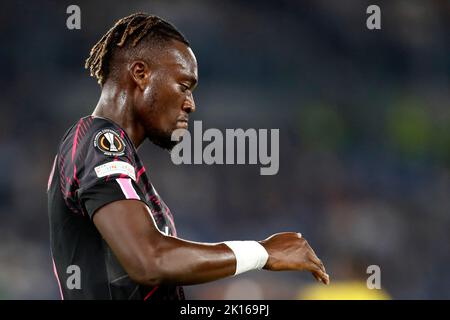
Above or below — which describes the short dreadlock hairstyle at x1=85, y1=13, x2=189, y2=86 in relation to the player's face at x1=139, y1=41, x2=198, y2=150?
above

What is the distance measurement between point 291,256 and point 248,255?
0.61 ft

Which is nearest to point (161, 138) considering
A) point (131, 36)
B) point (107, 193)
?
point (131, 36)

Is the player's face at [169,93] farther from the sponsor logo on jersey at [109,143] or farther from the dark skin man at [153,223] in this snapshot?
the sponsor logo on jersey at [109,143]

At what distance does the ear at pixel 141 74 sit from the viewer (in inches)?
107

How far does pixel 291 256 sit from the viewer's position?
242cm

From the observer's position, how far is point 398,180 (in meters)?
8.74

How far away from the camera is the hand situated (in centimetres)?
241

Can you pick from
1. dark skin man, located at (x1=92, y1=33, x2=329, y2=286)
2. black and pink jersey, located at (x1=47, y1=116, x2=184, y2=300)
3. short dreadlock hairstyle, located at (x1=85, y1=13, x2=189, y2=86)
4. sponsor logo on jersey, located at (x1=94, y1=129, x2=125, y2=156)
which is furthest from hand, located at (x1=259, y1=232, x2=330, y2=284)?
short dreadlock hairstyle, located at (x1=85, y1=13, x2=189, y2=86)

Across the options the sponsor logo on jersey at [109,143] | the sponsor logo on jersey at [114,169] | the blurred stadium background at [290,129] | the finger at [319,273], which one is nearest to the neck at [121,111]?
the sponsor logo on jersey at [109,143]

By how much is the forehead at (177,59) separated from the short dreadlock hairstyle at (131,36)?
0.18 feet

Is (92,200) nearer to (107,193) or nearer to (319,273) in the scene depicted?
(107,193)

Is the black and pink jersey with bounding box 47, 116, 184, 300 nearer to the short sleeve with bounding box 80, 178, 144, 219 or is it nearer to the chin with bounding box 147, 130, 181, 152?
the short sleeve with bounding box 80, 178, 144, 219
